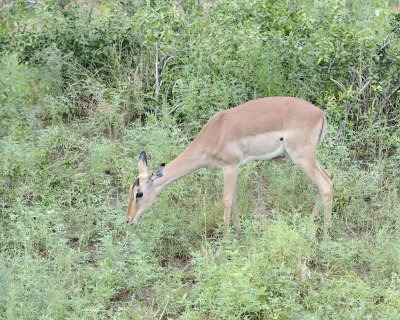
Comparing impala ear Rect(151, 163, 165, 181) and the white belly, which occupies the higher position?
impala ear Rect(151, 163, 165, 181)

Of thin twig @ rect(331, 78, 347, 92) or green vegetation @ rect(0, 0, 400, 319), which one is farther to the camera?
thin twig @ rect(331, 78, 347, 92)

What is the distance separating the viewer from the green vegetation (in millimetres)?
5809

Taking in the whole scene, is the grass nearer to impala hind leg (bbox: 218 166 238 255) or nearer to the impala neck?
impala hind leg (bbox: 218 166 238 255)

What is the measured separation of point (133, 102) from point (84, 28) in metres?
0.97

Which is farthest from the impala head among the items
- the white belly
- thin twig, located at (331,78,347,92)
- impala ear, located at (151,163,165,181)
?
thin twig, located at (331,78,347,92)

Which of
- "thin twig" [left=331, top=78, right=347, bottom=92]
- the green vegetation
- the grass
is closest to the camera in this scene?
the grass

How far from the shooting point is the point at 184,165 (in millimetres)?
6930

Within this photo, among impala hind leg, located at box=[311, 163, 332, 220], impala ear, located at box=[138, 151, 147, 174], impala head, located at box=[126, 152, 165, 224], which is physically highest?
impala ear, located at box=[138, 151, 147, 174]

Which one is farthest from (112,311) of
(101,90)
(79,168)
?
(101,90)

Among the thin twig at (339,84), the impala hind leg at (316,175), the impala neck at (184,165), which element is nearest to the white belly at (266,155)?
the impala hind leg at (316,175)

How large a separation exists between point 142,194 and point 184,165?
0.43 meters

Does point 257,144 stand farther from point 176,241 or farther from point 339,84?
point 339,84

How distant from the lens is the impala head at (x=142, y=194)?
6730 millimetres

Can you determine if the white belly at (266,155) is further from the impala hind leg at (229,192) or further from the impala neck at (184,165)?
the impala neck at (184,165)
